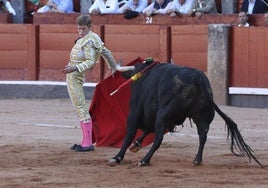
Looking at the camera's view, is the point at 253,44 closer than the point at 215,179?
No

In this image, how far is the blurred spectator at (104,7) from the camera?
1505 cm

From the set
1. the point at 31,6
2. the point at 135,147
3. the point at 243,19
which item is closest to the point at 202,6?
the point at 243,19

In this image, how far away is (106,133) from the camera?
28.9 feet

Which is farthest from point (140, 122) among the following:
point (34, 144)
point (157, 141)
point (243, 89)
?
point (243, 89)

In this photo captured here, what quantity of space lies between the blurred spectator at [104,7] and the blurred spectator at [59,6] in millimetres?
762

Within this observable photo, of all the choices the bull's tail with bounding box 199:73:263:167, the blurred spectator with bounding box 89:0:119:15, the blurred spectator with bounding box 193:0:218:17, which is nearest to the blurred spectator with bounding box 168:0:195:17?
the blurred spectator with bounding box 193:0:218:17

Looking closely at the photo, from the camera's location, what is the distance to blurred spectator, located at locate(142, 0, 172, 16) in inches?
569

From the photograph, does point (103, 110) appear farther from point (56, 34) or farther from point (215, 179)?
point (56, 34)

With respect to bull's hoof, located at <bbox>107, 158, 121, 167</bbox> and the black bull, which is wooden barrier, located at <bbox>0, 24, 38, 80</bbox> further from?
bull's hoof, located at <bbox>107, 158, 121, 167</bbox>

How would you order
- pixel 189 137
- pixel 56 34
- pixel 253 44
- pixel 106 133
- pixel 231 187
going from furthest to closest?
pixel 56 34 < pixel 253 44 < pixel 189 137 < pixel 106 133 < pixel 231 187

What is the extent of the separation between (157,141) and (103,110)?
64.3 inches

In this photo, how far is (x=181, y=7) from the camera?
46.7 feet

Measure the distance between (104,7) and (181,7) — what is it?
4.93ft

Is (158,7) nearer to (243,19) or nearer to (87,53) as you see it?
(243,19)
